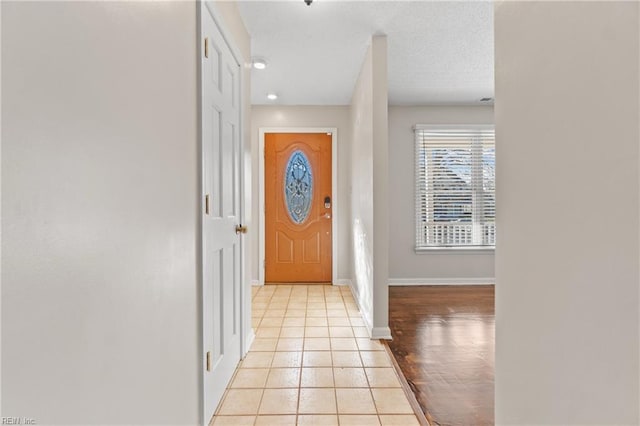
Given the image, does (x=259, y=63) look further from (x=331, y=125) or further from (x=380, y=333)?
(x=380, y=333)

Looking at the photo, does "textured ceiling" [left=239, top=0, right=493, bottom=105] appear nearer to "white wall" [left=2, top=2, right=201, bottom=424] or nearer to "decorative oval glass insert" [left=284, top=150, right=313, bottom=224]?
"decorative oval glass insert" [left=284, top=150, right=313, bottom=224]

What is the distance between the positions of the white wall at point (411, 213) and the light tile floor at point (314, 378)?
1.68 metres

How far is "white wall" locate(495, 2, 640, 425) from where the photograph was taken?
593mm

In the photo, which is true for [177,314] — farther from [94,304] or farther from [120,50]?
[120,50]

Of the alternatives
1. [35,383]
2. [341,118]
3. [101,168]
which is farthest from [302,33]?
[35,383]

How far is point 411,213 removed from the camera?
4.71 m

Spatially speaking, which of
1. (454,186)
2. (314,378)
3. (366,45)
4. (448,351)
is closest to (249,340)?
(314,378)

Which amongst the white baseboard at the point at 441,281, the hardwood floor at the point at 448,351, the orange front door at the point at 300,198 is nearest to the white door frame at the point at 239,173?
the hardwood floor at the point at 448,351

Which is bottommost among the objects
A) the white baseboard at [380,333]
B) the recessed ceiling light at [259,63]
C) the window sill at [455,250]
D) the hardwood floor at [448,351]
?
the hardwood floor at [448,351]

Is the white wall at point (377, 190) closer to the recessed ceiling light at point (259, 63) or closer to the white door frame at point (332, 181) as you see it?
the recessed ceiling light at point (259, 63)

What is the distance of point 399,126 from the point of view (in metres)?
4.71

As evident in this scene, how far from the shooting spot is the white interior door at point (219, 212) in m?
1.60

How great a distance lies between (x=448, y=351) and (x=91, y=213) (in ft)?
8.15

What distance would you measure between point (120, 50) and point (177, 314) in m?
0.89
